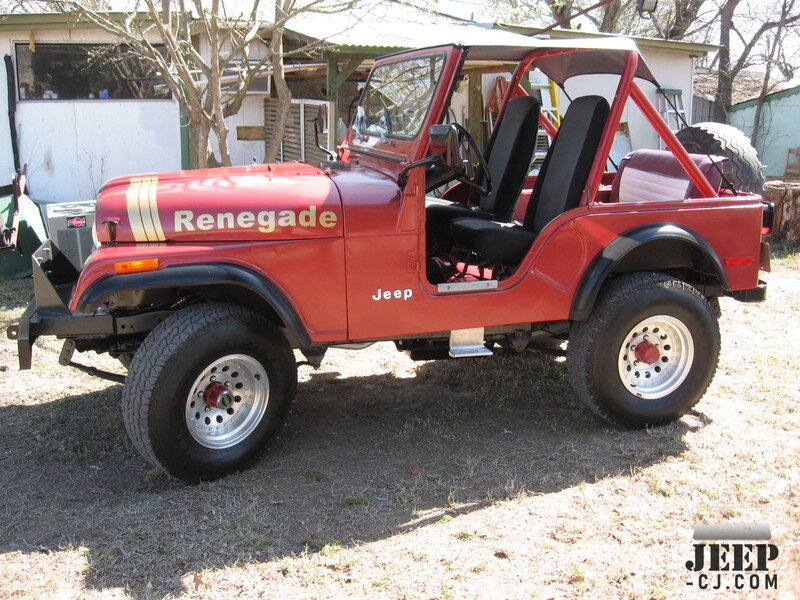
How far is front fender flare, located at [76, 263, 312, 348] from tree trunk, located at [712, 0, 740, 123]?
56.6 feet

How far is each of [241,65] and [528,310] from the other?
237 inches

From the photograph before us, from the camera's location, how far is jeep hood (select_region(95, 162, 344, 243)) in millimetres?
3527

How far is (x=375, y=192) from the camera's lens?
381cm

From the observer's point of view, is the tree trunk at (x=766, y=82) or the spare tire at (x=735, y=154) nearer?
the spare tire at (x=735, y=154)

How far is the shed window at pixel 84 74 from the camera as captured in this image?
10.5 metres

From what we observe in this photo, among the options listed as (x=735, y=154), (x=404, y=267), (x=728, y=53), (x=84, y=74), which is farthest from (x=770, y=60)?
(x=404, y=267)

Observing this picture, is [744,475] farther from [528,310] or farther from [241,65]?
[241,65]

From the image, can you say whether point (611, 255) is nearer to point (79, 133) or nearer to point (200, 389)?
point (200, 389)

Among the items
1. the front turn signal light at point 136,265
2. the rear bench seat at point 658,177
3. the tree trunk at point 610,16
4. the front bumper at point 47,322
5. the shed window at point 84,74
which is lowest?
the front bumper at point 47,322

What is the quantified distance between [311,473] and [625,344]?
187cm

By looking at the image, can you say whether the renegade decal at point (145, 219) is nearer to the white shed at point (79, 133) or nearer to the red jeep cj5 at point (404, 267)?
the red jeep cj5 at point (404, 267)

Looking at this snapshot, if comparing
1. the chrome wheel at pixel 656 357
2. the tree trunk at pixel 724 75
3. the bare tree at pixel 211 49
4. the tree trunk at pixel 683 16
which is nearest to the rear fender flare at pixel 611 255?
the chrome wheel at pixel 656 357

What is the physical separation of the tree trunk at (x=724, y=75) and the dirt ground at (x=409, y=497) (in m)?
15.1

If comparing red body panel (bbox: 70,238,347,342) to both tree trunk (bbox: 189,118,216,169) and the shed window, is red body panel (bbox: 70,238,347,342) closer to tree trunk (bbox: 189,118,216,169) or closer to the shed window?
tree trunk (bbox: 189,118,216,169)
